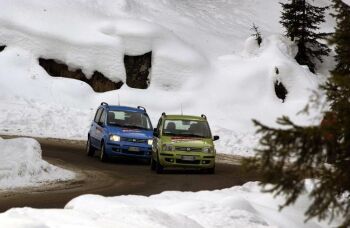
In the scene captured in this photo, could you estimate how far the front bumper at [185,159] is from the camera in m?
17.1

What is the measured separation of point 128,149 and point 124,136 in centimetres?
43

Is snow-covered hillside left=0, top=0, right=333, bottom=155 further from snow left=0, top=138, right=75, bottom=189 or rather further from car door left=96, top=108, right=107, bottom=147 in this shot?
snow left=0, top=138, right=75, bottom=189

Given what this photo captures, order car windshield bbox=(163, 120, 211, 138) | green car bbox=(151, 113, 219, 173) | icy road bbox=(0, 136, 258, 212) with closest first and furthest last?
icy road bbox=(0, 136, 258, 212) → green car bbox=(151, 113, 219, 173) → car windshield bbox=(163, 120, 211, 138)

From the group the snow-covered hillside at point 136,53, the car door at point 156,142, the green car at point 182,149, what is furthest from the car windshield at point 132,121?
the snow-covered hillside at point 136,53

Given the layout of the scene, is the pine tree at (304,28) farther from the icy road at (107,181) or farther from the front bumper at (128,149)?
the front bumper at (128,149)

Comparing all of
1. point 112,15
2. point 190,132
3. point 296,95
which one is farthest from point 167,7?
point 190,132

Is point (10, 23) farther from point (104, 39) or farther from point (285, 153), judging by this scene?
point (285, 153)

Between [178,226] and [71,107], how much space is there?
24.1 meters

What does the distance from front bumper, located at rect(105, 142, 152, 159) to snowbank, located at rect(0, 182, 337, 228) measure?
Answer: 7.66 meters

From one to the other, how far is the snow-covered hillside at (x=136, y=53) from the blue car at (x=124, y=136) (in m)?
9.12

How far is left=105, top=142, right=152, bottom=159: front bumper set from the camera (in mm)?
18875

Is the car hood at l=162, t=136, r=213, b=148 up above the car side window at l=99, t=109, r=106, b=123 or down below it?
below

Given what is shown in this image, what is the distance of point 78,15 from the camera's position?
39.7 m

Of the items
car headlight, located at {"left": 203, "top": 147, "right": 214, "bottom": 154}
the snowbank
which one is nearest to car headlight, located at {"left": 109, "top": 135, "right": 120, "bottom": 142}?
car headlight, located at {"left": 203, "top": 147, "right": 214, "bottom": 154}
